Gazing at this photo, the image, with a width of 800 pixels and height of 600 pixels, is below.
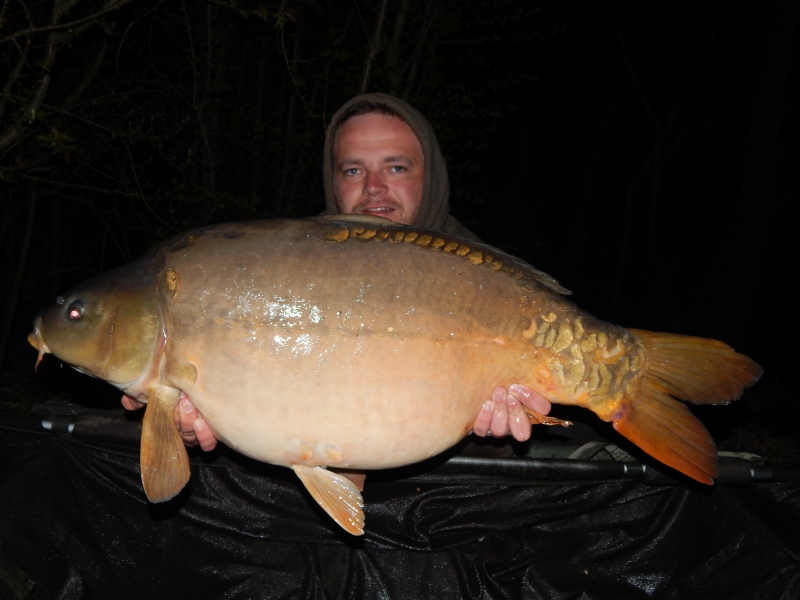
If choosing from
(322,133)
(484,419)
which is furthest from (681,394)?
(322,133)

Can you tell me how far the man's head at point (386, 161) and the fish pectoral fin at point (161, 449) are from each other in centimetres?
94

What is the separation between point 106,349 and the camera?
1265 millimetres

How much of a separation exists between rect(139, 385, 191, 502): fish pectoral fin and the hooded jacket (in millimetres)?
1020

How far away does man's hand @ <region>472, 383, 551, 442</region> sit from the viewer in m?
1.34

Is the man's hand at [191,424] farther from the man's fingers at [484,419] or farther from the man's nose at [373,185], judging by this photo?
the man's nose at [373,185]

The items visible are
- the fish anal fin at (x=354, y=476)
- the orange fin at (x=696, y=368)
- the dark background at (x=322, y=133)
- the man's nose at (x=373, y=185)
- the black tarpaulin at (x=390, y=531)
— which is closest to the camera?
the orange fin at (x=696, y=368)

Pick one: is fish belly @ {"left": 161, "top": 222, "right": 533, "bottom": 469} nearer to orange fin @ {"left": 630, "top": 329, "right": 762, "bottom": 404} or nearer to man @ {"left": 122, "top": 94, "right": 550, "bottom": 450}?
orange fin @ {"left": 630, "top": 329, "right": 762, "bottom": 404}

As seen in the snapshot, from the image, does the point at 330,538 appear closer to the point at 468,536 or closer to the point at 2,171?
the point at 468,536

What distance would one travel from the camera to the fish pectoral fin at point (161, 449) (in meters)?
1.25

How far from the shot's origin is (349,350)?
1.20 meters

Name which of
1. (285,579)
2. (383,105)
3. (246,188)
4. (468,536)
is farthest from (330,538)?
(246,188)

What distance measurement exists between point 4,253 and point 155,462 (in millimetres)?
4064

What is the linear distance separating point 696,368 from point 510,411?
42 centimetres

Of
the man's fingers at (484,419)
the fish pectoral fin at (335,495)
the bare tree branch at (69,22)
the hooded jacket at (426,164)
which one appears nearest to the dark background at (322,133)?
the bare tree branch at (69,22)
